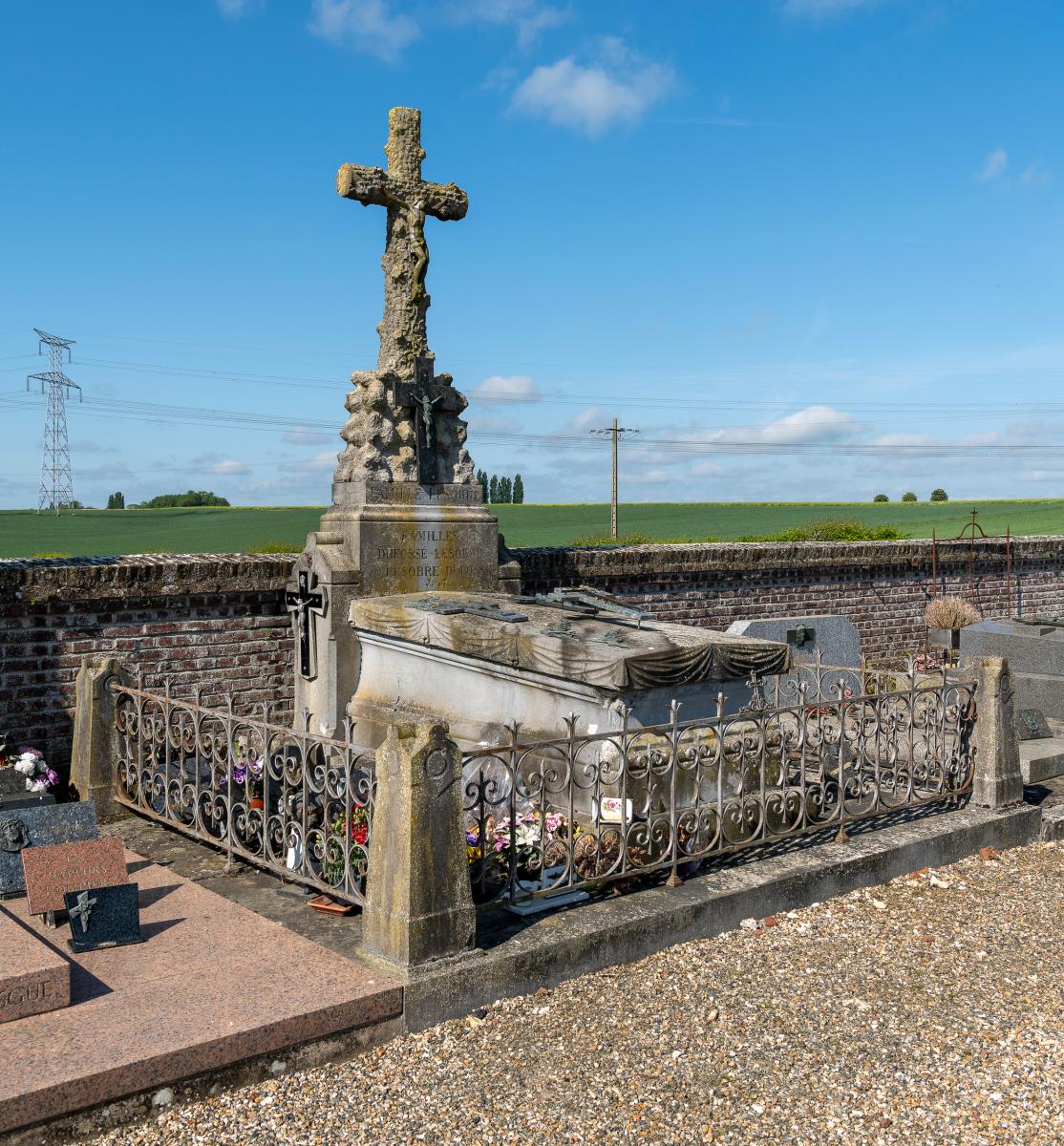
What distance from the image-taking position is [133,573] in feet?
30.0

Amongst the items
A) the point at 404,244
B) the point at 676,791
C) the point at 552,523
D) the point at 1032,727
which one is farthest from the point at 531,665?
the point at 552,523

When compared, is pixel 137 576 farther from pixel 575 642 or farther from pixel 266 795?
pixel 575 642

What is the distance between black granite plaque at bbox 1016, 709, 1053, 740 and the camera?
9.66m

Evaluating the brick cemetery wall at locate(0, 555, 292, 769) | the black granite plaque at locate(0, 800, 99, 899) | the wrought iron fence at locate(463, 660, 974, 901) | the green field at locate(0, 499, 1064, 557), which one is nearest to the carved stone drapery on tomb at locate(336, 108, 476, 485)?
the brick cemetery wall at locate(0, 555, 292, 769)

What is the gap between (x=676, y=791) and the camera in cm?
623

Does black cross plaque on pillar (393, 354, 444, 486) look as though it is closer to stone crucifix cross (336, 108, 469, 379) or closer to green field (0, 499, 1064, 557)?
stone crucifix cross (336, 108, 469, 379)

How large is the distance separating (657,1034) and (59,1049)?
7.69ft

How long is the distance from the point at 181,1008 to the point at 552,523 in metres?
44.3

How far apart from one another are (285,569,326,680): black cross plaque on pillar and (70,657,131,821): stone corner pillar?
1.85 meters

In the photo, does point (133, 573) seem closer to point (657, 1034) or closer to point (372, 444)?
point (372, 444)

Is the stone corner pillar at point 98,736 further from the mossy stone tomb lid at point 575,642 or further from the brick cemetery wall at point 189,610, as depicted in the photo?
the mossy stone tomb lid at point 575,642

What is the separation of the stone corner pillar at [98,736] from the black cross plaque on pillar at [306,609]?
1.85m

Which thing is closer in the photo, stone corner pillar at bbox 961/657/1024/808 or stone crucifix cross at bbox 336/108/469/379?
stone corner pillar at bbox 961/657/1024/808

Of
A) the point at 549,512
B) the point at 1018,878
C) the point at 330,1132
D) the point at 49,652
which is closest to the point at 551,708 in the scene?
the point at 1018,878
